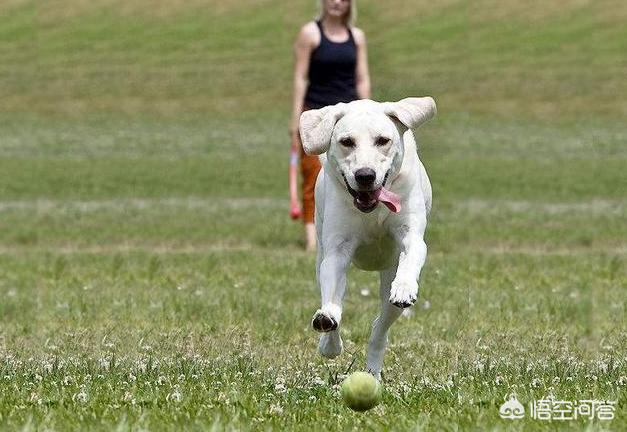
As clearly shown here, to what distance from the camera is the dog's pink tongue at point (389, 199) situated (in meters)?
6.37

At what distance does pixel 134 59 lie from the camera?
193ft

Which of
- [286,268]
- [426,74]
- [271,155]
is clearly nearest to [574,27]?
[426,74]

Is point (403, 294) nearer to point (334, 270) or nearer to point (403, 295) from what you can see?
point (403, 295)

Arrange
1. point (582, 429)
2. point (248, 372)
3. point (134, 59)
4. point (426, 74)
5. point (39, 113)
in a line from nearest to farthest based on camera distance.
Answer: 1. point (582, 429)
2. point (248, 372)
3. point (39, 113)
4. point (426, 74)
5. point (134, 59)

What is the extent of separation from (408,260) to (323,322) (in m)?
0.58

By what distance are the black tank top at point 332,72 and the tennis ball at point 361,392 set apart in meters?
6.68

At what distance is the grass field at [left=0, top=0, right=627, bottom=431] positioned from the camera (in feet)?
19.3

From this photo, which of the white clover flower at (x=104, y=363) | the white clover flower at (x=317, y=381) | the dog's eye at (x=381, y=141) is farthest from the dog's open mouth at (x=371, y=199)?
the white clover flower at (x=104, y=363)

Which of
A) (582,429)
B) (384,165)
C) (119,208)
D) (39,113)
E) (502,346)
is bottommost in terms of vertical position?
(39,113)

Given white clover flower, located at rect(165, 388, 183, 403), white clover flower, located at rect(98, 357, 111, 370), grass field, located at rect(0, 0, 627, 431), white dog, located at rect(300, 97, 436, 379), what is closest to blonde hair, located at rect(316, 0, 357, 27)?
grass field, located at rect(0, 0, 627, 431)

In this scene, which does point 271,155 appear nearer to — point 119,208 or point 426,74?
point 119,208

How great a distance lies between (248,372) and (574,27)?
5483 centimetres

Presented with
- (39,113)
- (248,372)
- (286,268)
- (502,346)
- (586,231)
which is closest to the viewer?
(248,372)

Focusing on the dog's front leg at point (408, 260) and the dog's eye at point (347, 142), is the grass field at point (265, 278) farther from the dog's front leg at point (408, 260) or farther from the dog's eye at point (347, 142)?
the dog's eye at point (347, 142)
